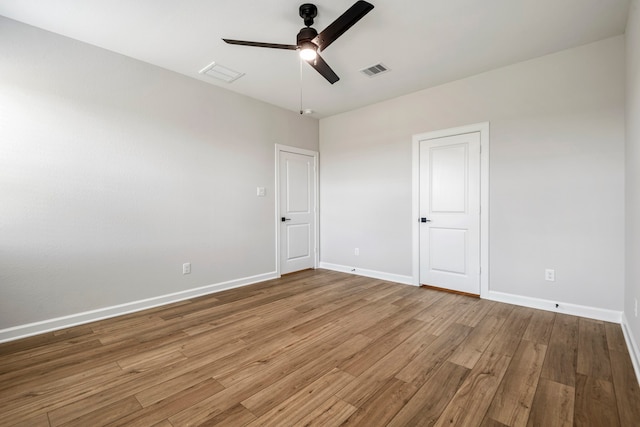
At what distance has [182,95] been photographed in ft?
11.3

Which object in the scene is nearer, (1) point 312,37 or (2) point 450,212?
(1) point 312,37

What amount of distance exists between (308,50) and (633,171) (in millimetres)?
2612

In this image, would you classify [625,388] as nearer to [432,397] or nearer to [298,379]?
[432,397]

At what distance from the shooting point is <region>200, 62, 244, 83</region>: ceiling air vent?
324 centimetres

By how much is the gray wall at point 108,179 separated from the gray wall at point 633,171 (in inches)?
153

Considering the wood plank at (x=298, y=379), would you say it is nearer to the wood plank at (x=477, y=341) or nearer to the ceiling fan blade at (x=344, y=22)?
the wood plank at (x=477, y=341)

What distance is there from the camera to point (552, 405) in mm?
1604

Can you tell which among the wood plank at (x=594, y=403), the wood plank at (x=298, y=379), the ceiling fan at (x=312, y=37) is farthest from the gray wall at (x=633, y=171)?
the ceiling fan at (x=312, y=37)

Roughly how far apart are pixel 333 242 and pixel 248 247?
1560mm

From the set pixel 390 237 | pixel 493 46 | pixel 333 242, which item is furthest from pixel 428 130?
pixel 333 242

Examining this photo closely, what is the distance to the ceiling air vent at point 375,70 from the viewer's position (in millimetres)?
3213

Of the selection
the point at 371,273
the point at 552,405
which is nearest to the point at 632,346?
the point at 552,405

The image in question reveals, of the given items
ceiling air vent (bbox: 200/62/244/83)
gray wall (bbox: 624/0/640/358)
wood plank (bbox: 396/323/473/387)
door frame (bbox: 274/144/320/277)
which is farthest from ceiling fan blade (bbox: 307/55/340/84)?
wood plank (bbox: 396/323/473/387)

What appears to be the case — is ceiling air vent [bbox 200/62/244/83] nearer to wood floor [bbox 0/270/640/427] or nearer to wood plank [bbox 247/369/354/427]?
wood floor [bbox 0/270/640/427]
